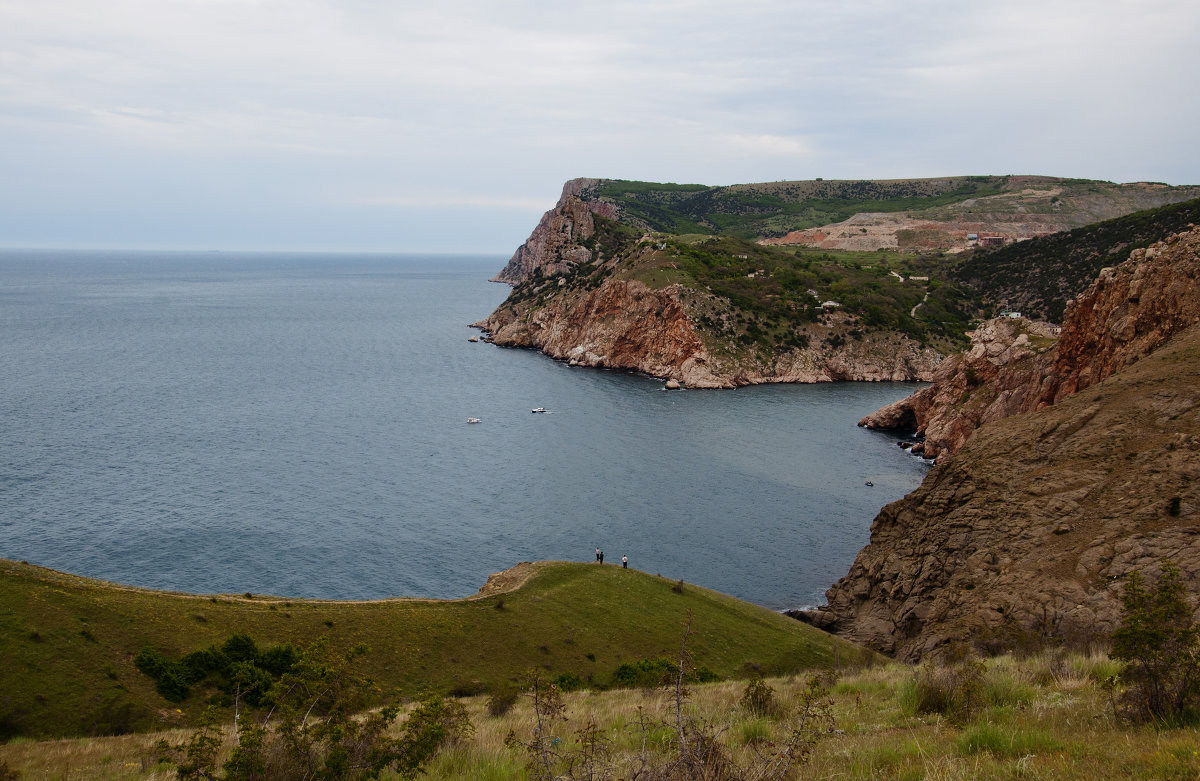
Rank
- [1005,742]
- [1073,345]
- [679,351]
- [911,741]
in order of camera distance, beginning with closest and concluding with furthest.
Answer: [1005,742] < [911,741] < [1073,345] < [679,351]

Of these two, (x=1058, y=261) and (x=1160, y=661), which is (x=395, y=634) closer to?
(x=1160, y=661)

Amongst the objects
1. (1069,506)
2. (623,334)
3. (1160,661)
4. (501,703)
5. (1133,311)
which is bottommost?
(501,703)

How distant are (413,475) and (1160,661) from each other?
61.8 metres

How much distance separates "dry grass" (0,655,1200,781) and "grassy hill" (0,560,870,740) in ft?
14.8

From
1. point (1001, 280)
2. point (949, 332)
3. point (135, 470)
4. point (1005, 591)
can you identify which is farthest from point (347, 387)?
point (1001, 280)

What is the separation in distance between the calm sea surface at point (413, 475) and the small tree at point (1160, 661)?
3498 cm

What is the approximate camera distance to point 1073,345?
51344 mm

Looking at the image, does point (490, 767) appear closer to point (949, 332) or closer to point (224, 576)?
point (224, 576)

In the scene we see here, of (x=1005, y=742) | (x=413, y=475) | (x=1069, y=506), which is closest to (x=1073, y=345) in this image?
(x=1069, y=506)

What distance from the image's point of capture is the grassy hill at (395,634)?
932 inches

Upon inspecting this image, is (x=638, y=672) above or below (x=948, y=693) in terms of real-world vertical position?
below

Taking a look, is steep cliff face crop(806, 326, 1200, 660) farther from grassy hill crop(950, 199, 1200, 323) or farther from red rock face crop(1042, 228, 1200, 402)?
grassy hill crop(950, 199, 1200, 323)

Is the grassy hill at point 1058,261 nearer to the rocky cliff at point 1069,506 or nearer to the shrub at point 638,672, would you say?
the rocky cliff at point 1069,506

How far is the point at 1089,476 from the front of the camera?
1280 inches
